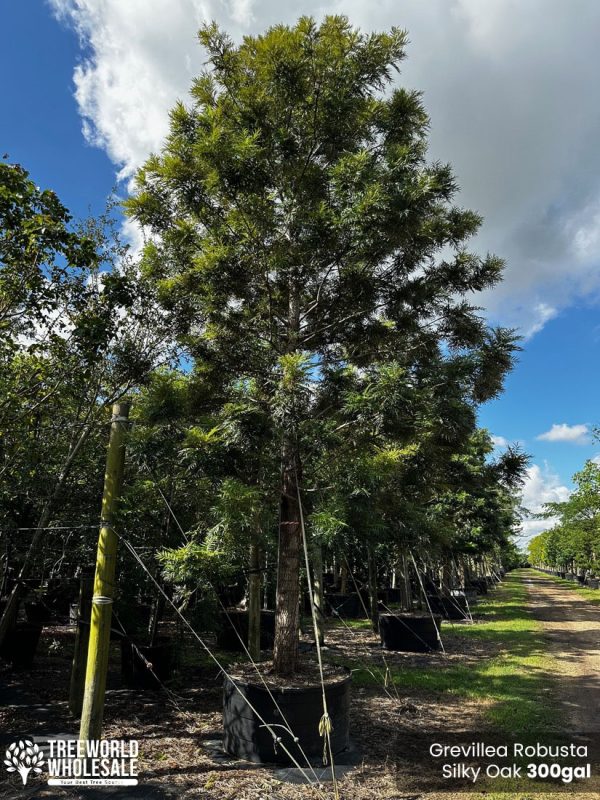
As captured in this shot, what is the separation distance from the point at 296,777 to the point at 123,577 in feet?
12.1

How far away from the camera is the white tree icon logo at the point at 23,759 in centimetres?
418

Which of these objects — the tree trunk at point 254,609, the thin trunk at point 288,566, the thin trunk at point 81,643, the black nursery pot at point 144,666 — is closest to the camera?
the thin trunk at point 288,566

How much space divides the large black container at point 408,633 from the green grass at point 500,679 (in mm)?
757

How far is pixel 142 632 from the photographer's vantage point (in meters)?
7.44

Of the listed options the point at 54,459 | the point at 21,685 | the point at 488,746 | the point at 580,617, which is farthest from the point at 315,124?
the point at 580,617

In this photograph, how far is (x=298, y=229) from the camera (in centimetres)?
550

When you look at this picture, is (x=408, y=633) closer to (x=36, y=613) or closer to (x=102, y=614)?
(x=102, y=614)

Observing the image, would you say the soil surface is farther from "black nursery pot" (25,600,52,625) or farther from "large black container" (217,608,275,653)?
"black nursery pot" (25,600,52,625)

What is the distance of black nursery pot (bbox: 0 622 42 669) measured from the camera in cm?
789

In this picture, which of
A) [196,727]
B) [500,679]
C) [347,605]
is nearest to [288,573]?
[196,727]

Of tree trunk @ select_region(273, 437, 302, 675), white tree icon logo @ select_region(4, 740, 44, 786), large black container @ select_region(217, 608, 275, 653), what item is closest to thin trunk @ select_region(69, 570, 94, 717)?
white tree icon logo @ select_region(4, 740, 44, 786)

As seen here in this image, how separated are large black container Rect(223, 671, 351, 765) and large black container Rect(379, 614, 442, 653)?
21.8 feet

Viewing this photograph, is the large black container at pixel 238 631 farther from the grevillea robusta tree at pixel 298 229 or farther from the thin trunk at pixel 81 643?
the grevillea robusta tree at pixel 298 229

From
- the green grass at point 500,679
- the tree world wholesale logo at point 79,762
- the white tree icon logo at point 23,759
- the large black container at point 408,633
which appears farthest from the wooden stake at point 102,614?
the large black container at point 408,633
